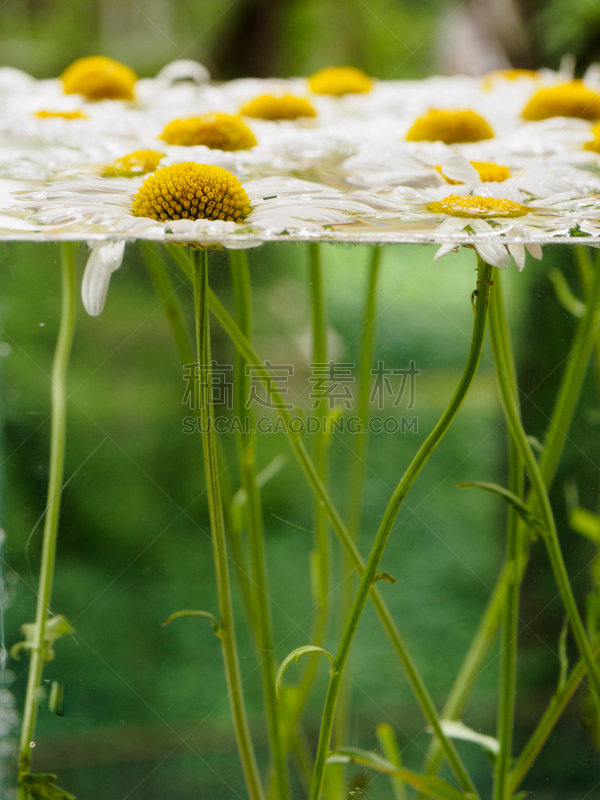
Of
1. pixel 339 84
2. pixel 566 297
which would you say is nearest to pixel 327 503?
pixel 566 297

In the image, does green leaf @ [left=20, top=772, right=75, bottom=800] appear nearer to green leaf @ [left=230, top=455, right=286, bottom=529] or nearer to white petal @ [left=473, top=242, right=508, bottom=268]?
green leaf @ [left=230, top=455, right=286, bottom=529]

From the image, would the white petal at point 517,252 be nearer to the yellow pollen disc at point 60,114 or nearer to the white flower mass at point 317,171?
the white flower mass at point 317,171

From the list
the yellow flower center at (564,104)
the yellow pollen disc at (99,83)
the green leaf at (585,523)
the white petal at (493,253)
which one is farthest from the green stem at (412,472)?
the yellow pollen disc at (99,83)

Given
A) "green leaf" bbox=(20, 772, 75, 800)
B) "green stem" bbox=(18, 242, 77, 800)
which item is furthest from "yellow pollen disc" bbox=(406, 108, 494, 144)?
"green leaf" bbox=(20, 772, 75, 800)

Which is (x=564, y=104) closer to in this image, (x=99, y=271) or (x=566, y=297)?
(x=566, y=297)

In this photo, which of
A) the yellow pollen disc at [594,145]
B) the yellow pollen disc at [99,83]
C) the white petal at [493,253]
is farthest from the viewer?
the yellow pollen disc at [99,83]
